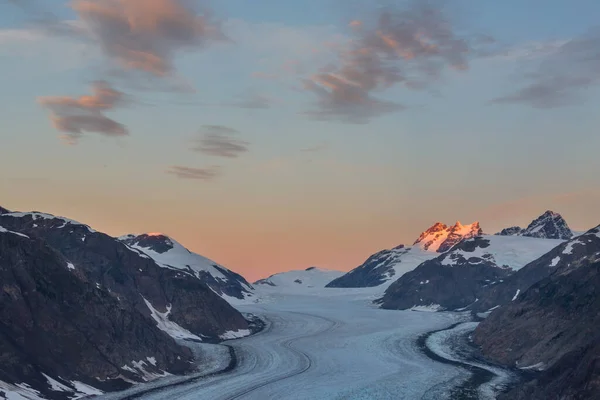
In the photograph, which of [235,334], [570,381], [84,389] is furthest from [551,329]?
[84,389]

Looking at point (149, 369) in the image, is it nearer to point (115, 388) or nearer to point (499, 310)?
point (115, 388)

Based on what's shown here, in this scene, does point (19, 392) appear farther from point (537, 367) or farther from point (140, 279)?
point (140, 279)

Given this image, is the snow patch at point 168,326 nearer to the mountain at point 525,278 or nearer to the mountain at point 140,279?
the mountain at point 140,279

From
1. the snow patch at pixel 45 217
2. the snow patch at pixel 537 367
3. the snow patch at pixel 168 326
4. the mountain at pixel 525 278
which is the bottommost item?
the snow patch at pixel 537 367

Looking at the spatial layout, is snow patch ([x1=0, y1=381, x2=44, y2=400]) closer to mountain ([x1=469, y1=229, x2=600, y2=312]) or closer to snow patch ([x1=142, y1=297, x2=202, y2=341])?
snow patch ([x1=142, y1=297, x2=202, y2=341])

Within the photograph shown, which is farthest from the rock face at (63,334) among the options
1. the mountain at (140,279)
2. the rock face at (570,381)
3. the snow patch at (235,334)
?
the rock face at (570,381)

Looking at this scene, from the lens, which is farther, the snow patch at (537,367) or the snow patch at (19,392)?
the snow patch at (537,367)

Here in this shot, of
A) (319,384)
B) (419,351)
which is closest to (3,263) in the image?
(319,384)
